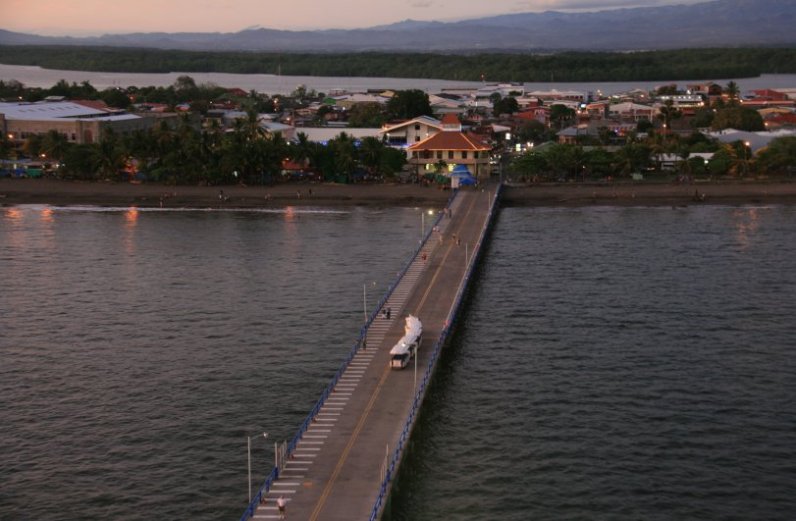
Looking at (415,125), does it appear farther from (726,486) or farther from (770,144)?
(726,486)

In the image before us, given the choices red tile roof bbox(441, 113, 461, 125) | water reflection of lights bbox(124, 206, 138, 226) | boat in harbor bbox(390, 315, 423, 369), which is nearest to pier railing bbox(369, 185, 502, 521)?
boat in harbor bbox(390, 315, 423, 369)

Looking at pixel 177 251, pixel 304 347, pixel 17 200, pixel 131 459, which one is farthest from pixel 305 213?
pixel 131 459

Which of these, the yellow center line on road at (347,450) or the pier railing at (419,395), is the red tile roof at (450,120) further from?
the yellow center line on road at (347,450)

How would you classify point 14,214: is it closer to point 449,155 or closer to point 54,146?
point 54,146

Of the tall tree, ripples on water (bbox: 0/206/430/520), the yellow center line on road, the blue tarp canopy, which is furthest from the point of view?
the tall tree

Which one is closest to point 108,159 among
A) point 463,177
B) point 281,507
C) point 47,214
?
point 47,214

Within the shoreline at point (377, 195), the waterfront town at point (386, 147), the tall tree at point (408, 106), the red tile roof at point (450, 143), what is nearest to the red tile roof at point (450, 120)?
the waterfront town at point (386, 147)

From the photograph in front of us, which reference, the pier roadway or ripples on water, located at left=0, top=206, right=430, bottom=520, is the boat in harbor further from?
ripples on water, located at left=0, top=206, right=430, bottom=520
